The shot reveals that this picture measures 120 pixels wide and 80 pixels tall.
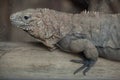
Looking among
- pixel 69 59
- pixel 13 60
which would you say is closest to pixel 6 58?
pixel 13 60

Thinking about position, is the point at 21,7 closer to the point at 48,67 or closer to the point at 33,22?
the point at 33,22

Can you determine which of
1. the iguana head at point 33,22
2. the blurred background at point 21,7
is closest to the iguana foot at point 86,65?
the iguana head at point 33,22

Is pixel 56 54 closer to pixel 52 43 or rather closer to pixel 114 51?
pixel 52 43

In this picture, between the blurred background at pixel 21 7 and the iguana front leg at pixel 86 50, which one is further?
the blurred background at pixel 21 7

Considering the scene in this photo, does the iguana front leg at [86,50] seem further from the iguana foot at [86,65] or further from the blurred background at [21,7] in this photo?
the blurred background at [21,7]

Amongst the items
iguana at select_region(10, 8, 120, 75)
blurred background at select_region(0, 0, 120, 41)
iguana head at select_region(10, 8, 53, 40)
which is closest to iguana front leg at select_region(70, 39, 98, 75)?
iguana at select_region(10, 8, 120, 75)

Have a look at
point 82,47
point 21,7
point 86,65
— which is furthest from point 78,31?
point 21,7

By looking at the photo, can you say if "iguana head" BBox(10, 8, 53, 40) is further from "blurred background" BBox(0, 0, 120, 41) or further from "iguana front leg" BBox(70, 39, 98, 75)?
"blurred background" BBox(0, 0, 120, 41)
